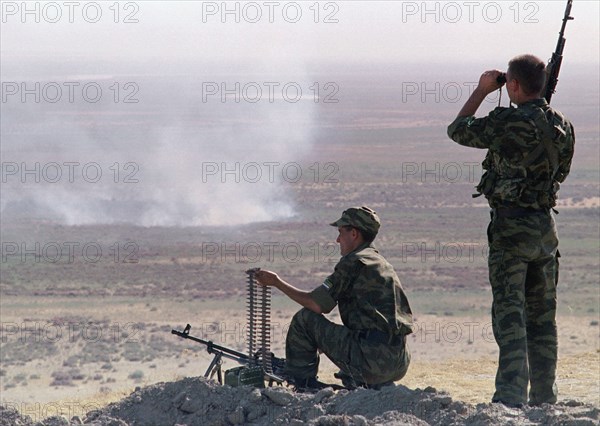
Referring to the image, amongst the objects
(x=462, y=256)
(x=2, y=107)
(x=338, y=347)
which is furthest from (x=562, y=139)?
(x=2, y=107)

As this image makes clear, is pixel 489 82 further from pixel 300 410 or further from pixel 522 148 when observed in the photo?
pixel 300 410

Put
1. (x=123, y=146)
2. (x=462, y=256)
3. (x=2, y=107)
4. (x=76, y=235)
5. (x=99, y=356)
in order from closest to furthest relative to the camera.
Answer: (x=99, y=356)
(x=462, y=256)
(x=76, y=235)
(x=123, y=146)
(x=2, y=107)

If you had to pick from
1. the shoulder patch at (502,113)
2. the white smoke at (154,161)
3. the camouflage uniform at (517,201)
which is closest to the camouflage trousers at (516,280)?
the camouflage uniform at (517,201)

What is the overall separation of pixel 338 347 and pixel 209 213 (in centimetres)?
4912

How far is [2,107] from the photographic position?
99438 millimetres

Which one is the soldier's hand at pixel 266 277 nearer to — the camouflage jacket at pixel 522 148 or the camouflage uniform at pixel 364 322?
the camouflage uniform at pixel 364 322

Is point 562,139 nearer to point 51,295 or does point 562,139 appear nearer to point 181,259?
point 51,295

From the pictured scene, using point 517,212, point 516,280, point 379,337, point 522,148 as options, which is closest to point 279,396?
point 379,337

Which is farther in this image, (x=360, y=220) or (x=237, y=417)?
(x=360, y=220)

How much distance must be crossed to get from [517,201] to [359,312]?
4.01ft

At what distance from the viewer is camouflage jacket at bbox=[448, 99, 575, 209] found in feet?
21.3

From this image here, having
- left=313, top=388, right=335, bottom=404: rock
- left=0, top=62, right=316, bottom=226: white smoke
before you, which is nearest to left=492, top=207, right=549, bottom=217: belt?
left=313, top=388, right=335, bottom=404: rock

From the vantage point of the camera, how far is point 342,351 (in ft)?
23.7

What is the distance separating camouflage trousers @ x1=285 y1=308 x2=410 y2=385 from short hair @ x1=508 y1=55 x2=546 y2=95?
1711 millimetres
